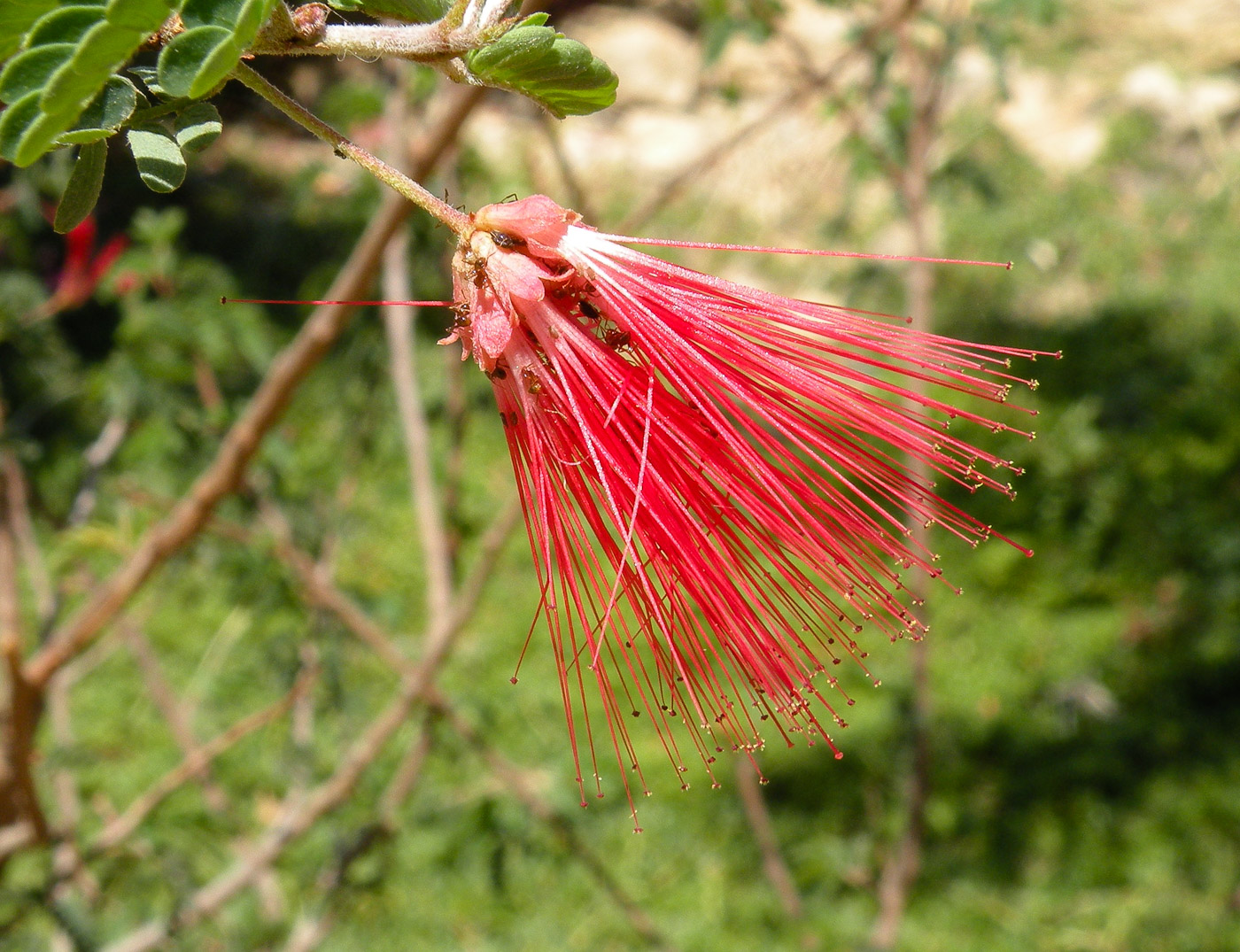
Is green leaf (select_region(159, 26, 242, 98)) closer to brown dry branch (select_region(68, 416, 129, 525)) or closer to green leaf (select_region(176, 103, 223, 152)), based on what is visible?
green leaf (select_region(176, 103, 223, 152))

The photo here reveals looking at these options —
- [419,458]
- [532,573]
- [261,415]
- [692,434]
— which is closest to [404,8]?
[692,434]

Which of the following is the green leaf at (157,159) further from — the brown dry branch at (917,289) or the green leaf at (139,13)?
the brown dry branch at (917,289)

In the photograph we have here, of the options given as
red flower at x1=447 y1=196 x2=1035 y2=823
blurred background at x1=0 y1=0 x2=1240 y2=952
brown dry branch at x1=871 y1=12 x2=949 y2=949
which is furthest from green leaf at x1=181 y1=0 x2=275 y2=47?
brown dry branch at x1=871 y1=12 x2=949 y2=949

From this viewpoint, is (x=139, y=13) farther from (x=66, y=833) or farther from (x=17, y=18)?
Result: (x=66, y=833)

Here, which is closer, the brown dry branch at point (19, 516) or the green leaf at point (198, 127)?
the green leaf at point (198, 127)

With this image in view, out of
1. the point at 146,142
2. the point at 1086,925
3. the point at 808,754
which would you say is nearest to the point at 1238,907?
the point at 1086,925

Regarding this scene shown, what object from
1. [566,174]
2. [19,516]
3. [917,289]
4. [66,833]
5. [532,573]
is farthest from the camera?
[532,573]

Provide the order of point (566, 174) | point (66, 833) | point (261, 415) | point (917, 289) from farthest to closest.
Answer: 1. point (917, 289)
2. point (566, 174)
3. point (66, 833)
4. point (261, 415)

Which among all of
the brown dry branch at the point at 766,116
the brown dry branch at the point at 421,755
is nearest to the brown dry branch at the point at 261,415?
the brown dry branch at the point at 421,755
